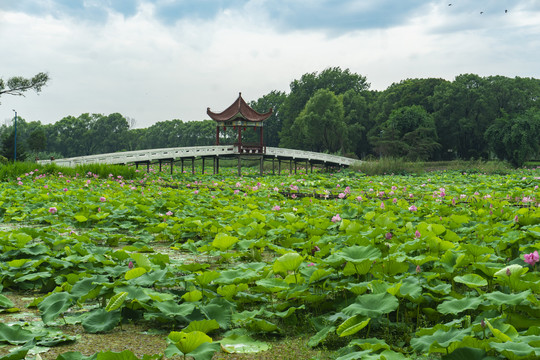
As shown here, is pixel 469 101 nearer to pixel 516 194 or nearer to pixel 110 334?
pixel 516 194

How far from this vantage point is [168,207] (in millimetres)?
6656

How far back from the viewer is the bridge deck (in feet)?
57.9

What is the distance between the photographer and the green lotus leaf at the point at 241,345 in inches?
82.9

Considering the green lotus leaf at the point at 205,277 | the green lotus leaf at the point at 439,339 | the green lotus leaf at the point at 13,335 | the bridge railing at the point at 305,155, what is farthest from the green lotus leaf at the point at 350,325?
the bridge railing at the point at 305,155

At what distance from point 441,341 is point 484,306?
63 centimetres

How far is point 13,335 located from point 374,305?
166cm

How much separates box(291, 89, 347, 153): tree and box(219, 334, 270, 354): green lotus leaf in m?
39.9

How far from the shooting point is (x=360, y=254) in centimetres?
257

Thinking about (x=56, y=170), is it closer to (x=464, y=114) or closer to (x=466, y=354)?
(x=466, y=354)

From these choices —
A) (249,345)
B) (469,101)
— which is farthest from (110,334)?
(469,101)

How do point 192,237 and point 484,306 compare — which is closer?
point 484,306

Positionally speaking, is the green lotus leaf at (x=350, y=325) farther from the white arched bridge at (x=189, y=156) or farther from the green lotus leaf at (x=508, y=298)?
the white arched bridge at (x=189, y=156)

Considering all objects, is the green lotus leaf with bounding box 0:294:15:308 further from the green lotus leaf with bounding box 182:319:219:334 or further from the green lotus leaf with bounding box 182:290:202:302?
the green lotus leaf with bounding box 182:319:219:334

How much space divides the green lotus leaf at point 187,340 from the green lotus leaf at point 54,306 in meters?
0.99
